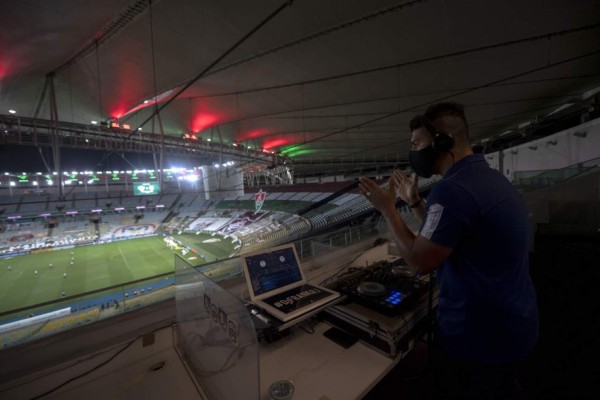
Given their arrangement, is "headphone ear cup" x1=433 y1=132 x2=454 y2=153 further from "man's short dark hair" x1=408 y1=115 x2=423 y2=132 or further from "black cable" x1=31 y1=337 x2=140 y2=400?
"black cable" x1=31 y1=337 x2=140 y2=400

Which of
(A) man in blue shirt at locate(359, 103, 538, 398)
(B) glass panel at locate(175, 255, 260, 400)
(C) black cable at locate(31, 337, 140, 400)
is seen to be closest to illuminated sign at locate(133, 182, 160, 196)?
(C) black cable at locate(31, 337, 140, 400)

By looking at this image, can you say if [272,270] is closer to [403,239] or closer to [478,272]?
[403,239]

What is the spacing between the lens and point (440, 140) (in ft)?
3.13

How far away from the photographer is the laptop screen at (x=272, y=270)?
1.24 metres

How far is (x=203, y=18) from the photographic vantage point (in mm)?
3031

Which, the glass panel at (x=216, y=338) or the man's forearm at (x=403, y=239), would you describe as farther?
the man's forearm at (x=403, y=239)

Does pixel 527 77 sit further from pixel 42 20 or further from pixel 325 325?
pixel 42 20

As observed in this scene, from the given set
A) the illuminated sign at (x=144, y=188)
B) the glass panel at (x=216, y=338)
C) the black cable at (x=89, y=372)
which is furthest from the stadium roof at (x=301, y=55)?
the illuminated sign at (x=144, y=188)

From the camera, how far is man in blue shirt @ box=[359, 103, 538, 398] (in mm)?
772

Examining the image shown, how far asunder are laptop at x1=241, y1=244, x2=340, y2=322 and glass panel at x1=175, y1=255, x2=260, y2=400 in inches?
9.2

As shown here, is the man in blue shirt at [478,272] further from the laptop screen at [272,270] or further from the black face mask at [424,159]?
the laptop screen at [272,270]

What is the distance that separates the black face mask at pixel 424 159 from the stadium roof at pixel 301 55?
1.44m

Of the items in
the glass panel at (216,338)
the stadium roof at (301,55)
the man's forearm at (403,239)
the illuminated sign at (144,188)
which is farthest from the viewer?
the illuminated sign at (144,188)

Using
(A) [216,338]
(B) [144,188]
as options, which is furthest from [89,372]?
(B) [144,188]
